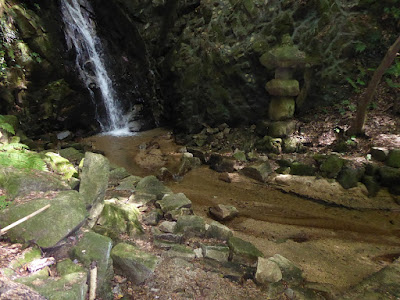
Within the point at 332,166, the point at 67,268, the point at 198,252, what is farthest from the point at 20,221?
the point at 332,166

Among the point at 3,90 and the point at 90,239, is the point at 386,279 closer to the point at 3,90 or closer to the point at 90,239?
the point at 90,239

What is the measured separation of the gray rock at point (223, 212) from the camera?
5.52 metres

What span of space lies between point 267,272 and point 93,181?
9.51ft

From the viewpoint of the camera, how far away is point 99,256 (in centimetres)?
278

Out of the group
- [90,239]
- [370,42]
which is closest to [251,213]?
[90,239]

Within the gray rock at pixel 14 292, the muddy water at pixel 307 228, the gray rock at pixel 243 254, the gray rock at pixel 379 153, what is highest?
the gray rock at pixel 14 292

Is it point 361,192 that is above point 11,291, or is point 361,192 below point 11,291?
below

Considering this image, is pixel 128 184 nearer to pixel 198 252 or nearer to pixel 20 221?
pixel 198 252

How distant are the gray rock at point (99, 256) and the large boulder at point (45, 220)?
0.72ft

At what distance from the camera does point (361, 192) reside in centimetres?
618

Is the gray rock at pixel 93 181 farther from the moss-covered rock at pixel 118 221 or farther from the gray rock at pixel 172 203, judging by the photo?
the gray rock at pixel 172 203

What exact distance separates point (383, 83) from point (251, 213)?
21.7ft

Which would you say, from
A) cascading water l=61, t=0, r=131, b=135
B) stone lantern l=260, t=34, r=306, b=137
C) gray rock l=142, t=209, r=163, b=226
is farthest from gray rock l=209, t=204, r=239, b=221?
cascading water l=61, t=0, r=131, b=135

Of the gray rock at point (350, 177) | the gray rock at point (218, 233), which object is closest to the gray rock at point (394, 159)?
the gray rock at point (350, 177)
